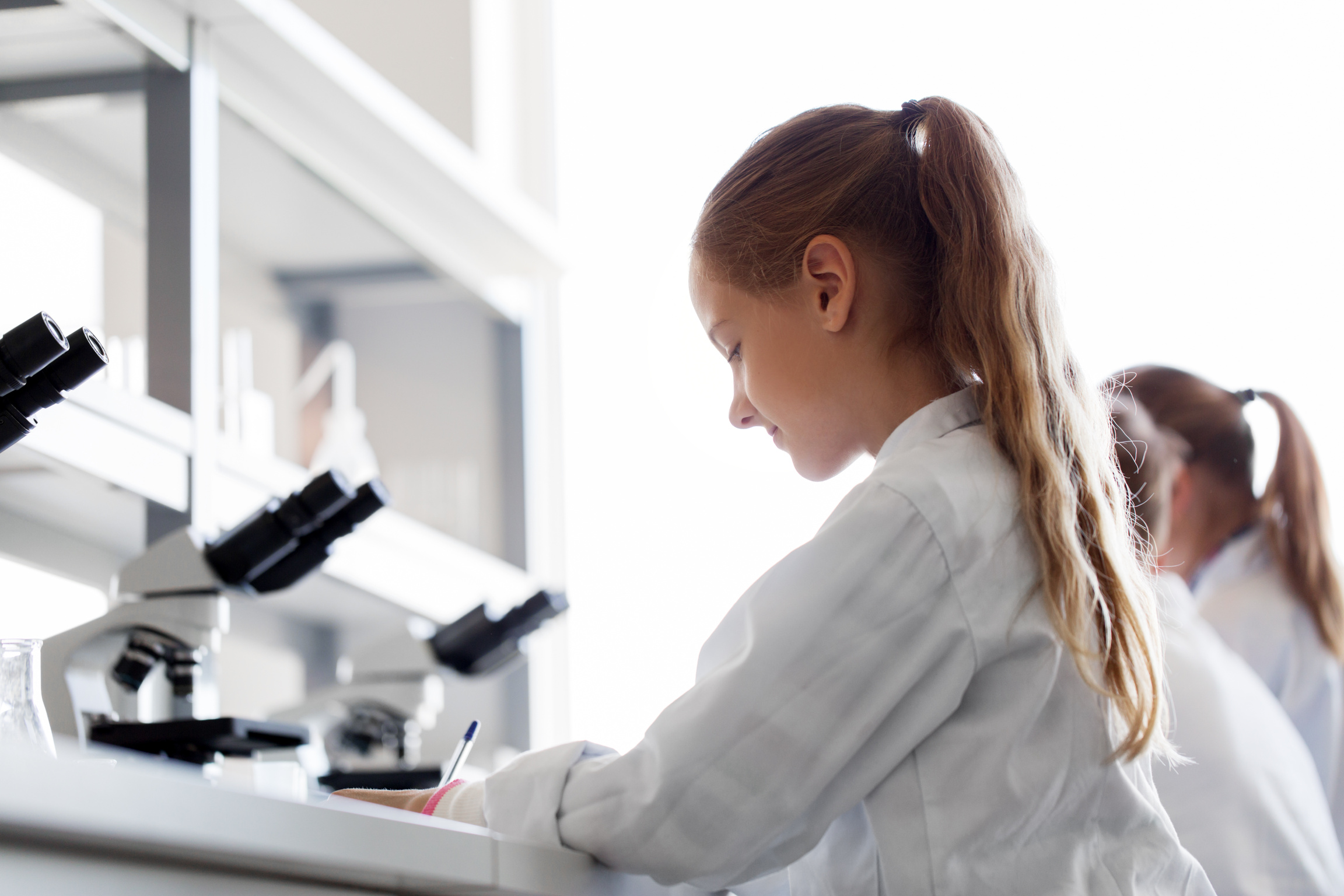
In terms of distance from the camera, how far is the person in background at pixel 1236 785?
1.42 metres

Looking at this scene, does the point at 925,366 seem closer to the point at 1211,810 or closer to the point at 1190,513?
the point at 1211,810

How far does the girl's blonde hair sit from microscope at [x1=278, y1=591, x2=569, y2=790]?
2.71 ft

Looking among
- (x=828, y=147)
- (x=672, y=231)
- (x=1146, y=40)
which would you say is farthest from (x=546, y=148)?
(x=828, y=147)

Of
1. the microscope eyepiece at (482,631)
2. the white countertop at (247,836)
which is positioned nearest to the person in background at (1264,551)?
the microscope eyepiece at (482,631)

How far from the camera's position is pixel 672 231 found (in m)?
2.63

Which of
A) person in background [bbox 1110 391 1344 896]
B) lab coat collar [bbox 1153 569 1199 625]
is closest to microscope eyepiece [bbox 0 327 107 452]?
person in background [bbox 1110 391 1344 896]

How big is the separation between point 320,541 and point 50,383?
0.42 m

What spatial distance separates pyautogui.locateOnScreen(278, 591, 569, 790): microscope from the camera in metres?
1.70

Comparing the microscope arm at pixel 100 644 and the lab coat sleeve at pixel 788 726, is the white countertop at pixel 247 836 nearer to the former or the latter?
the lab coat sleeve at pixel 788 726

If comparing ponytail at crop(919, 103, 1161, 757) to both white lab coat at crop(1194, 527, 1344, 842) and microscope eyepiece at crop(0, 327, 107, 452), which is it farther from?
white lab coat at crop(1194, 527, 1344, 842)

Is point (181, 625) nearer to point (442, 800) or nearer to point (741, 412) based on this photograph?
point (442, 800)

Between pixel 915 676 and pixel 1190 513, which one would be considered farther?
pixel 1190 513

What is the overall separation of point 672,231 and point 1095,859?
78.0 inches

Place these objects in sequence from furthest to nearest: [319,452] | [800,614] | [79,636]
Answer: [319,452], [79,636], [800,614]
